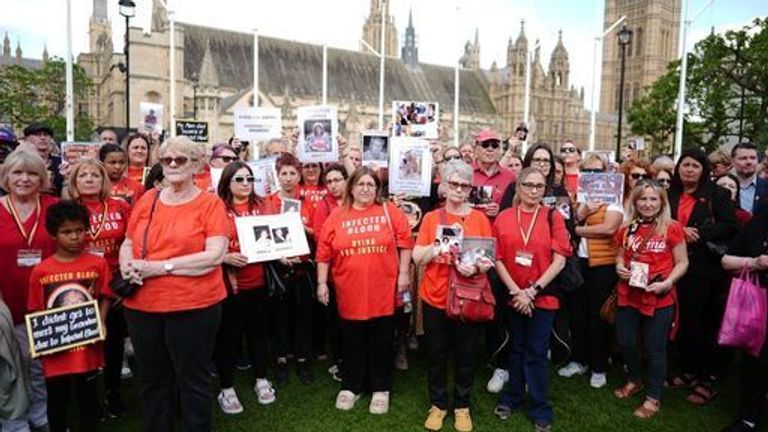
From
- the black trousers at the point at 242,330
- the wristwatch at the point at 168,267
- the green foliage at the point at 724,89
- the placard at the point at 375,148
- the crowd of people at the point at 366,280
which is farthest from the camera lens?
the green foliage at the point at 724,89

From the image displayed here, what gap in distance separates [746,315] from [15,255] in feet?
18.8

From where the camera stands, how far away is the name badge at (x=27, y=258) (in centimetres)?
399

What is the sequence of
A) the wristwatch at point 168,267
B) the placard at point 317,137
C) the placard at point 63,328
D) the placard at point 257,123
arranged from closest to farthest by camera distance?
1. the wristwatch at point 168,267
2. the placard at point 63,328
3. the placard at point 317,137
4. the placard at point 257,123

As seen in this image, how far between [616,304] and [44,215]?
511 cm

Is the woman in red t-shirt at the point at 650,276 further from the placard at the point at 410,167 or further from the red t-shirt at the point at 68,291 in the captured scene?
the red t-shirt at the point at 68,291

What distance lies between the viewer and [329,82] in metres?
61.9

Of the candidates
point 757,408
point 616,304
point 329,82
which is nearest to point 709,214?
point 616,304

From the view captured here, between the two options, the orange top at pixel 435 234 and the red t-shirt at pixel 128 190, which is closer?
the orange top at pixel 435 234

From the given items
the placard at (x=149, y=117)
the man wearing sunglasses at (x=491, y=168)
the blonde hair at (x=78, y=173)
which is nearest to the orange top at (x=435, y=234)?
the man wearing sunglasses at (x=491, y=168)

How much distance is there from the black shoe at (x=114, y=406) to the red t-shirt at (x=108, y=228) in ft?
4.12

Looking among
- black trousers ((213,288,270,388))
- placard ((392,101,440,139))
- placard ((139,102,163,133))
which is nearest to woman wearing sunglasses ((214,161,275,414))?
black trousers ((213,288,270,388))

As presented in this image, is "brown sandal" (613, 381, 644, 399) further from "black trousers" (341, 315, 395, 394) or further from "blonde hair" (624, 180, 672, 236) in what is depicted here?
"black trousers" (341, 315, 395, 394)

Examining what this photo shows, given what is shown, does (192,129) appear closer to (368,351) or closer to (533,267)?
(368,351)

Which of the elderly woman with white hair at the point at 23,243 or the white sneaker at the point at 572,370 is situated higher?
the elderly woman with white hair at the point at 23,243
